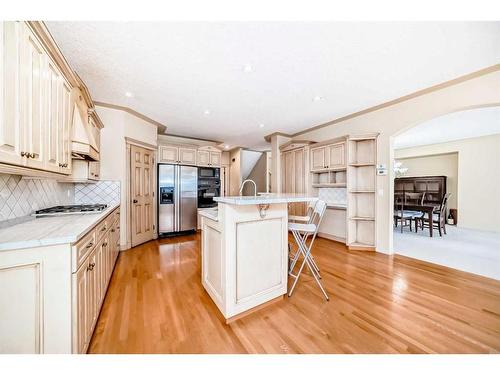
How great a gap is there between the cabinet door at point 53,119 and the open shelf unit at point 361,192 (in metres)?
4.10

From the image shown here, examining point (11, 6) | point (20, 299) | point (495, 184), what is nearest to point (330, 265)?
point (20, 299)

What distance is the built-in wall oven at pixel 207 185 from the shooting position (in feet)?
16.5

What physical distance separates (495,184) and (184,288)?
8025 mm

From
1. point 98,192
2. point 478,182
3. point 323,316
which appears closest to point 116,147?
point 98,192

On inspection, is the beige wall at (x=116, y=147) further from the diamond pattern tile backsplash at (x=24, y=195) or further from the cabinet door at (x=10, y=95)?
the cabinet door at (x=10, y=95)

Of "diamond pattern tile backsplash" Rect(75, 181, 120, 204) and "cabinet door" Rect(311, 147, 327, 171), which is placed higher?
"cabinet door" Rect(311, 147, 327, 171)

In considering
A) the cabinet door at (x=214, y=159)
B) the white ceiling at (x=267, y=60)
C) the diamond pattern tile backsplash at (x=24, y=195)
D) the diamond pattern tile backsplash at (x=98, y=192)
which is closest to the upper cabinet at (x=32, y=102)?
the diamond pattern tile backsplash at (x=24, y=195)

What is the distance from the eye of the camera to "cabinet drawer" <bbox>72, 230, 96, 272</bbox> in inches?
44.8

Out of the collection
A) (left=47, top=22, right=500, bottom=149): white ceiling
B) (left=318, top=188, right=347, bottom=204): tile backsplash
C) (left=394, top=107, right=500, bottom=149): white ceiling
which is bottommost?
(left=318, top=188, right=347, bottom=204): tile backsplash

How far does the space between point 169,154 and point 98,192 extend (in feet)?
5.65

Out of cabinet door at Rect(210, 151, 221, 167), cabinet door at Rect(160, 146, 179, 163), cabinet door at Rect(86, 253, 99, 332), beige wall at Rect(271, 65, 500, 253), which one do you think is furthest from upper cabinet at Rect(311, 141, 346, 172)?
cabinet door at Rect(86, 253, 99, 332)

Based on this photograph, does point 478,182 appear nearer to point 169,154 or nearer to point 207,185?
point 207,185

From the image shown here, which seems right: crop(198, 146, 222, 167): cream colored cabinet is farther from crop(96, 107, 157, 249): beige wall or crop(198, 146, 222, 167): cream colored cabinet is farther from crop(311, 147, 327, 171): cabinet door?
crop(311, 147, 327, 171): cabinet door

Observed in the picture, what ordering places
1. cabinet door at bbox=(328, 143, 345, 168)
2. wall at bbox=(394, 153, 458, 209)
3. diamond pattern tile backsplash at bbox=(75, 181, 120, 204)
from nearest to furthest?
diamond pattern tile backsplash at bbox=(75, 181, 120, 204) < cabinet door at bbox=(328, 143, 345, 168) < wall at bbox=(394, 153, 458, 209)
